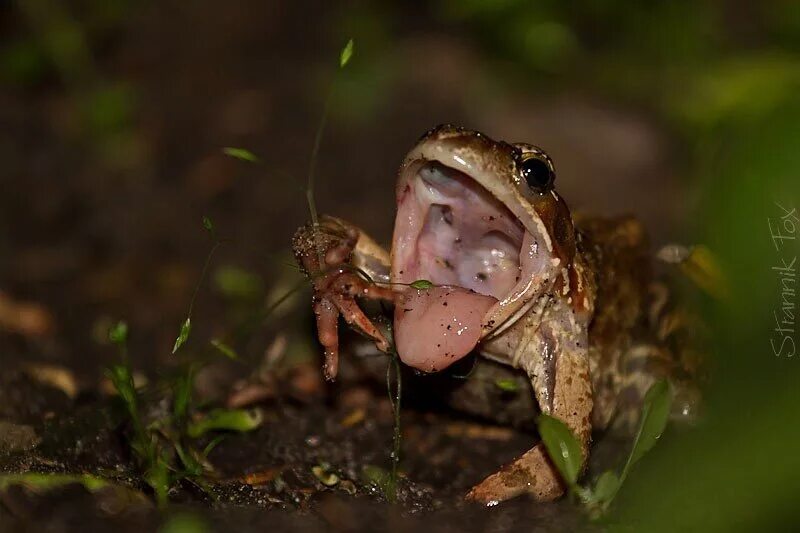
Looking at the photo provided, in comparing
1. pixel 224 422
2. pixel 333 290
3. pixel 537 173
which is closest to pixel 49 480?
pixel 224 422

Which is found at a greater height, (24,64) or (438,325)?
(438,325)

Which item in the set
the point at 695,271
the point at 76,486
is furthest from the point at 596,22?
the point at 76,486

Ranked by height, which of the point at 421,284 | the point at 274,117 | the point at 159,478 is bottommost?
the point at 274,117

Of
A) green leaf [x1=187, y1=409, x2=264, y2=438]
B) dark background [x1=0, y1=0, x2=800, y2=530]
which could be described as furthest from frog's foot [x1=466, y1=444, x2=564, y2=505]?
dark background [x1=0, y1=0, x2=800, y2=530]

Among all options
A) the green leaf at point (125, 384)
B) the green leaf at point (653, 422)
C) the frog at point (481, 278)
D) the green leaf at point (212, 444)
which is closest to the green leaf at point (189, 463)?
the green leaf at point (212, 444)

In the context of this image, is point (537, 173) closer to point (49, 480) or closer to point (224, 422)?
point (224, 422)

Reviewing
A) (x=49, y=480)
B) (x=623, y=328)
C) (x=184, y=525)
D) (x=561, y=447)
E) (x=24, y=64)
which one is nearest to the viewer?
(x=184, y=525)

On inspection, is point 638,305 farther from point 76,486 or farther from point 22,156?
point 22,156
